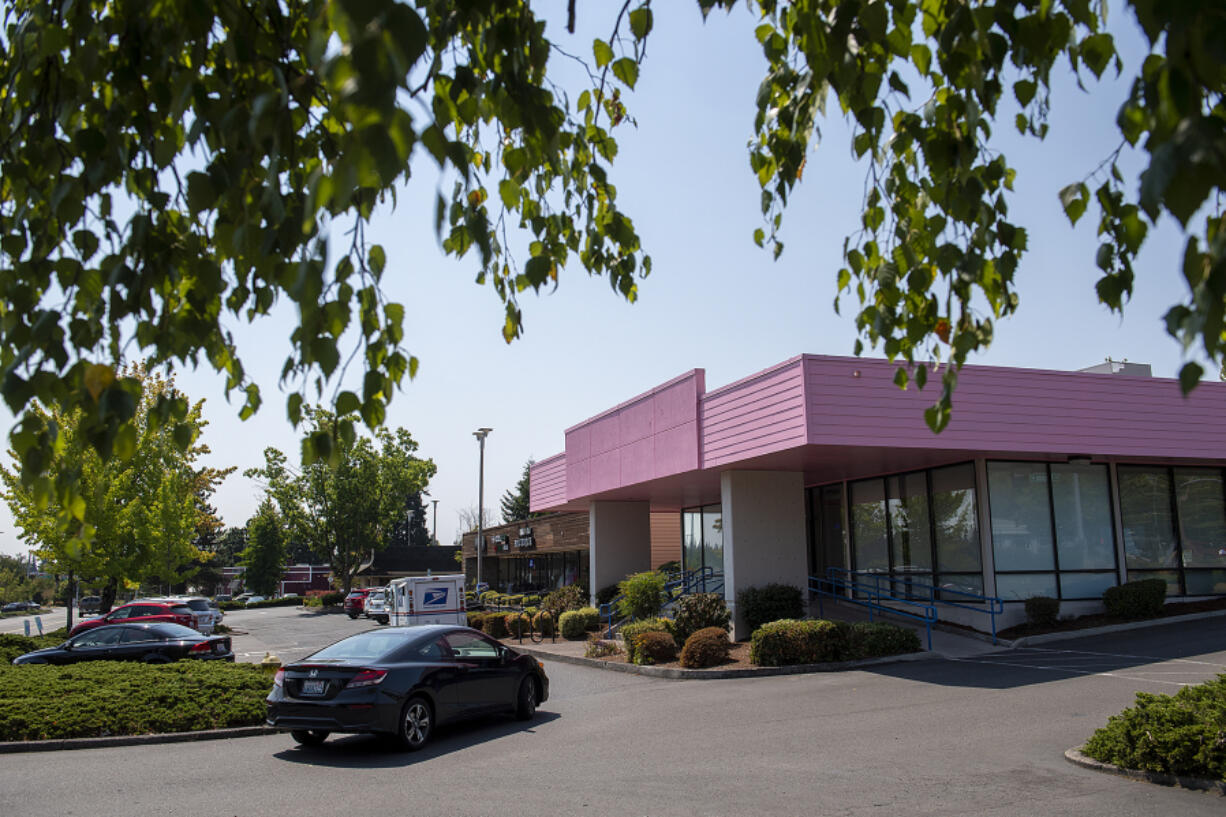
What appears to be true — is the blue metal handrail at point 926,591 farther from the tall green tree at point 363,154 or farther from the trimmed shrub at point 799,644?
the tall green tree at point 363,154

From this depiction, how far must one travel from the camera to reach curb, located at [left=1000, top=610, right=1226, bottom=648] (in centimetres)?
1902

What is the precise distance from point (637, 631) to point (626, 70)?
1654 centimetres

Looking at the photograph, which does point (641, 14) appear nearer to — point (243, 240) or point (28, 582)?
point (243, 240)

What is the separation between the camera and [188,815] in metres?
7.89

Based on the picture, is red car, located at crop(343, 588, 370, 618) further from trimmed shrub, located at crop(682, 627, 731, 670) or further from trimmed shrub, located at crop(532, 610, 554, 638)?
trimmed shrub, located at crop(682, 627, 731, 670)

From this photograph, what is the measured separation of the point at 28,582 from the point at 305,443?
115085 mm

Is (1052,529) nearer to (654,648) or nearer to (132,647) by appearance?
(654,648)

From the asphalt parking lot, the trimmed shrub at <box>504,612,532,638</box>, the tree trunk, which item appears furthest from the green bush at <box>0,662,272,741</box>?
the tree trunk

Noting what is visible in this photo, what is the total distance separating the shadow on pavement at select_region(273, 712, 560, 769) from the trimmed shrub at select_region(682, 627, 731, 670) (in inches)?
200

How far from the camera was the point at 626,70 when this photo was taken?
454cm

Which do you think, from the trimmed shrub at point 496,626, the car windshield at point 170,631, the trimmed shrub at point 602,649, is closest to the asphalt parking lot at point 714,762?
the trimmed shrub at point 602,649

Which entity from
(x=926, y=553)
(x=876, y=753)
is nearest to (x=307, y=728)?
(x=876, y=753)

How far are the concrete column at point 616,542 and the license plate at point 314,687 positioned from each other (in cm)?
2051

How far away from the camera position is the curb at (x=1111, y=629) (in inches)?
749
